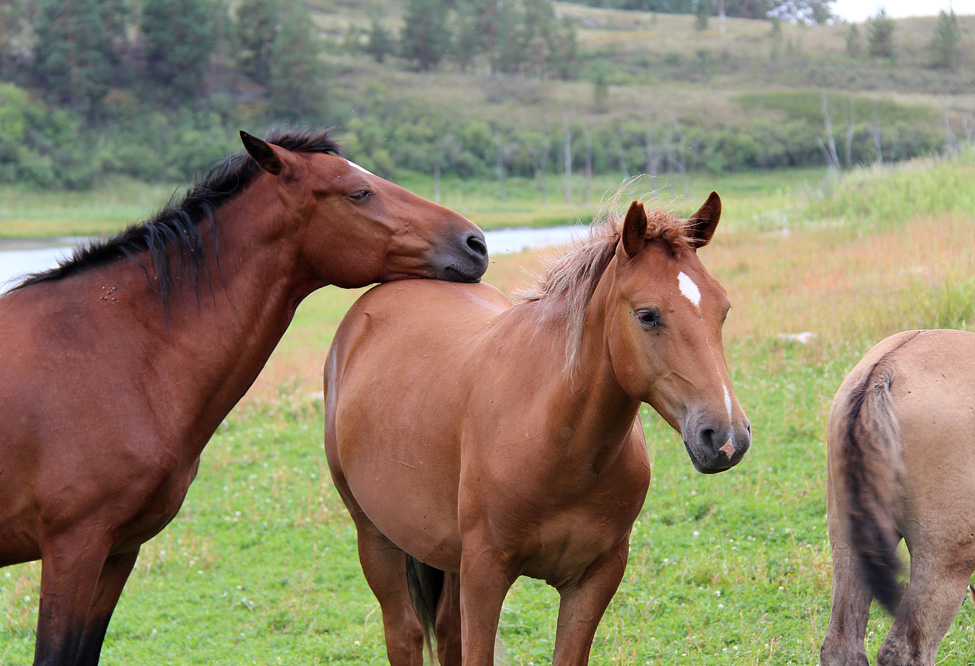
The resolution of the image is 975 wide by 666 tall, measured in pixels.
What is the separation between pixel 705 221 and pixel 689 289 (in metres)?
0.35

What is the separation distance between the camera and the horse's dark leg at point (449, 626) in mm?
3598

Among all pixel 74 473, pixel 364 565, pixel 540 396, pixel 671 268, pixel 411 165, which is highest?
pixel 671 268

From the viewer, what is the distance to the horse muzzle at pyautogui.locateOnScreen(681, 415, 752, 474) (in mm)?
2084

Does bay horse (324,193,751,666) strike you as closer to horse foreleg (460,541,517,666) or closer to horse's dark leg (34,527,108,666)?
horse foreleg (460,541,517,666)

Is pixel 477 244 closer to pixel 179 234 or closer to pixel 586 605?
pixel 179 234

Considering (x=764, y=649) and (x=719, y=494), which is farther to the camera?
(x=719, y=494)

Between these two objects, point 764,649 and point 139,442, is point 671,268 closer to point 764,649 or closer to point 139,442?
point 139,442

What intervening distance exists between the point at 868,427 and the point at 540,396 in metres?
1.34

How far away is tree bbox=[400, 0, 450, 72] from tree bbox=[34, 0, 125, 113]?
32327 millimetres

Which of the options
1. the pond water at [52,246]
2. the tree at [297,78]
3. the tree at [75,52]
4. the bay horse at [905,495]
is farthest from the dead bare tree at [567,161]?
the bay horse at [905,495]

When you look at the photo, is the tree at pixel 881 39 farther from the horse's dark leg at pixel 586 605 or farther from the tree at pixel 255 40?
the horse's dark leg at pixel 586 605

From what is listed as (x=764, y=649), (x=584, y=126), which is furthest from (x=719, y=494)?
(x=584, y=126)

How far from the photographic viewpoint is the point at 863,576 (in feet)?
9.64

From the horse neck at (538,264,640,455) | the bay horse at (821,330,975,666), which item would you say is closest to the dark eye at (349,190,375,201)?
the horse neck at (538,264,640,455)
